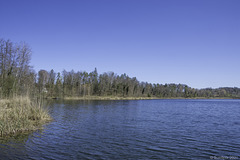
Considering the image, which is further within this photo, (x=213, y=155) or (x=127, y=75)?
(x=127, y=75)

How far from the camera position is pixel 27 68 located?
3434cm

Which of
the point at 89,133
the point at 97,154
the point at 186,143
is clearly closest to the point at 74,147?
the point at 97,154

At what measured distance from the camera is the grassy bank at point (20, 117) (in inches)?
517

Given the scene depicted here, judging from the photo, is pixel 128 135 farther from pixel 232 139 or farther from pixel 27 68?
pixel 27 68

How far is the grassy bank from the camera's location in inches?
517

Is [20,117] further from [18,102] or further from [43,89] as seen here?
[43,89]

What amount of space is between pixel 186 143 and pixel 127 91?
339ft

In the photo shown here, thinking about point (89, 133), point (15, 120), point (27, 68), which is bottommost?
point (89, 133)

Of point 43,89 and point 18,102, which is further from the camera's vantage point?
point 43,89

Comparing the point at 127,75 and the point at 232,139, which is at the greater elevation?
the point at 127,75

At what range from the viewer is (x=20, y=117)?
15.2 m

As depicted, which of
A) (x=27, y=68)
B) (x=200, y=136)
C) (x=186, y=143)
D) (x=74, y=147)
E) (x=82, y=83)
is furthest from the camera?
(x=82, y=83)

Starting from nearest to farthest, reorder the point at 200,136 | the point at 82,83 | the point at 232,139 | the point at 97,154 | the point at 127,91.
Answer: the point at 97,154 → the point at 232,139 → the point at 200,136 → the point at 82,83 → the point at 127,91

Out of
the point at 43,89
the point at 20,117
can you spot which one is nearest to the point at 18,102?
the point at 20,117
